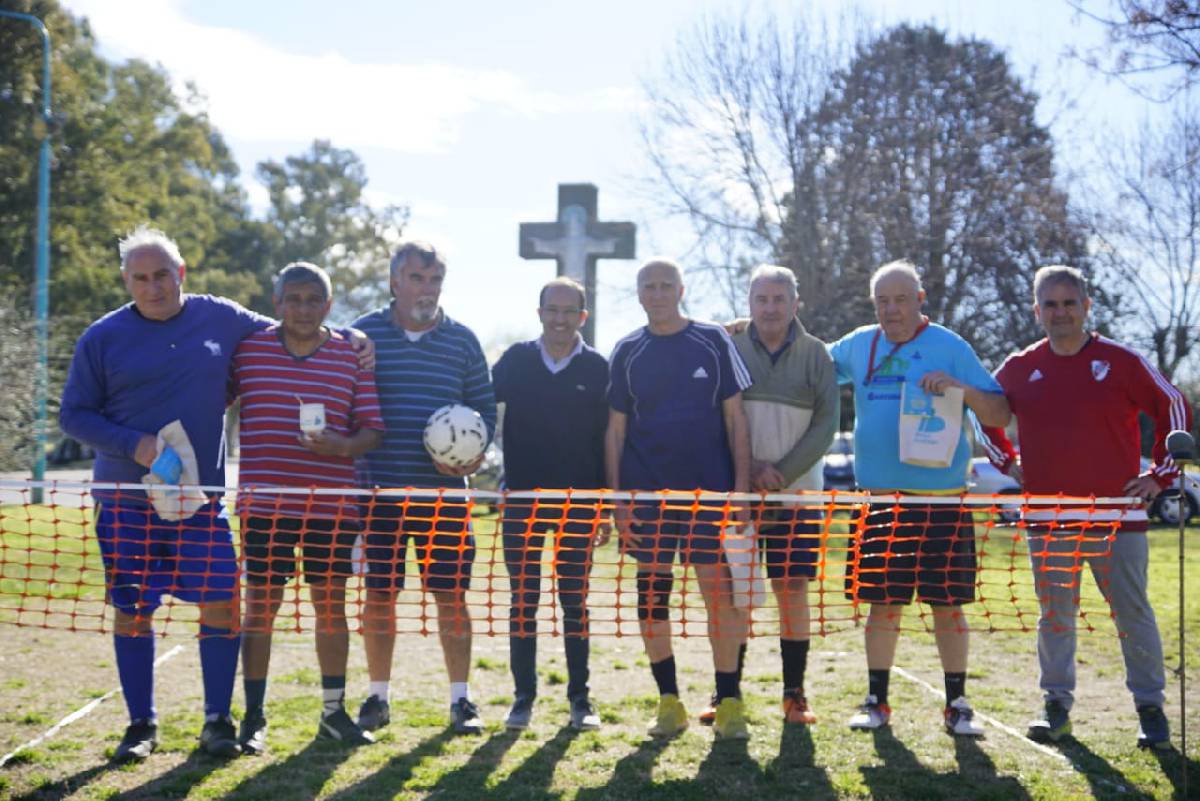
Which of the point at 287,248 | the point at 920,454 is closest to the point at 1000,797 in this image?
the point at 920,454

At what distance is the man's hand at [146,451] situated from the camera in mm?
5074

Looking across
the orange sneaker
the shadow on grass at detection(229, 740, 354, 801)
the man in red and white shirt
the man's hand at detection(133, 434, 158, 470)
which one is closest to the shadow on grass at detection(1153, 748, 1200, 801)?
the man in red and white shirt

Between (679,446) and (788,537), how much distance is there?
25.7 inches

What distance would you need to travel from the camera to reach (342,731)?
18.2ft

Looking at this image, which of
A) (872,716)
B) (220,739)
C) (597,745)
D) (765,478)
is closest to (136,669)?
(220,739)

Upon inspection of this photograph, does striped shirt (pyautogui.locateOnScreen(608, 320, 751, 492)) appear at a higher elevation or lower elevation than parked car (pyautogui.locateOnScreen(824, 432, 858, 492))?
higher

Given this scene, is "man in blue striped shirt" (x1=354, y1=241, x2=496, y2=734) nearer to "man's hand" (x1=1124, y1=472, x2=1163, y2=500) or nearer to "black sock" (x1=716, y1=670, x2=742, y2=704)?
"black sock" (x1=716, y1=670, x2=742, y2=704)

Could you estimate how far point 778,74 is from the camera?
1005 inches

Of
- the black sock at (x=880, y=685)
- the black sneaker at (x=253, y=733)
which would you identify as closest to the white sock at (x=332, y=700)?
the black sneaker at (x=253, y=733)

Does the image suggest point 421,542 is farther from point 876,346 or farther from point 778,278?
point 876,346

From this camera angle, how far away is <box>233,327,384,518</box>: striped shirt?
5.41 metres

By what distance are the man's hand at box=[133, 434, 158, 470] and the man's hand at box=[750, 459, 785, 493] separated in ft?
8.75

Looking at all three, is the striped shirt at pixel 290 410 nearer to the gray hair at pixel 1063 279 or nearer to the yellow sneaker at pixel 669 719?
the yellow sneaker at pixel 669 719

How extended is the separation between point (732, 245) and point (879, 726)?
2104cm
